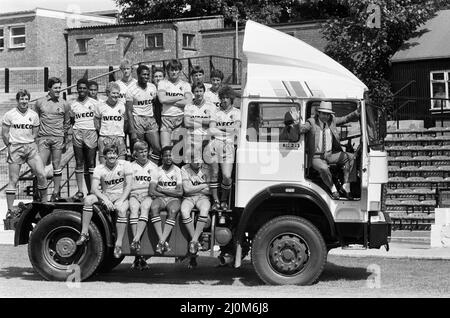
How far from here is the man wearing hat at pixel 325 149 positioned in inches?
491

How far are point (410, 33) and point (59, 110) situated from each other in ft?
81.6

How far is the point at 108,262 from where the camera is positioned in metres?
13.9

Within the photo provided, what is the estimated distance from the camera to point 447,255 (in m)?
16.4

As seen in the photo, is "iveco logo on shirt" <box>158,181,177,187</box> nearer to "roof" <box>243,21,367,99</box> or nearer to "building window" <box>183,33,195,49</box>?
"roof" <box>243,21,367,99</box>

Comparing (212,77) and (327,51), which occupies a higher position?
(327,51)

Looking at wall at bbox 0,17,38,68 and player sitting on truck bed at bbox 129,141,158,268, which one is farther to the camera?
wall at bbox 0,17,38,68

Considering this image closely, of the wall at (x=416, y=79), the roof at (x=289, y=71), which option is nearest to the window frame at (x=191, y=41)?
the wall at (x=416, y=79)

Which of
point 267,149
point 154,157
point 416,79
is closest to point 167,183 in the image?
point 154,157

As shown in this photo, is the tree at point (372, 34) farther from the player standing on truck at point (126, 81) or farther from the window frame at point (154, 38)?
the player standing on truck at point (126, 81)

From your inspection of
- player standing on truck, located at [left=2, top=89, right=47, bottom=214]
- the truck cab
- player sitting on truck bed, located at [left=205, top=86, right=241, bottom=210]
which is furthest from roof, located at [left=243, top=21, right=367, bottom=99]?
player standing on truck, located at [left=2, top=89, right=47, bottom=214]

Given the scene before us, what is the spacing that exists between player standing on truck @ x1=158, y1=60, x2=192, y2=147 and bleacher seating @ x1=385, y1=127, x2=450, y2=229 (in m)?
11.5

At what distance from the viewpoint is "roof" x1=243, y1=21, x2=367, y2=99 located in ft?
41.6
